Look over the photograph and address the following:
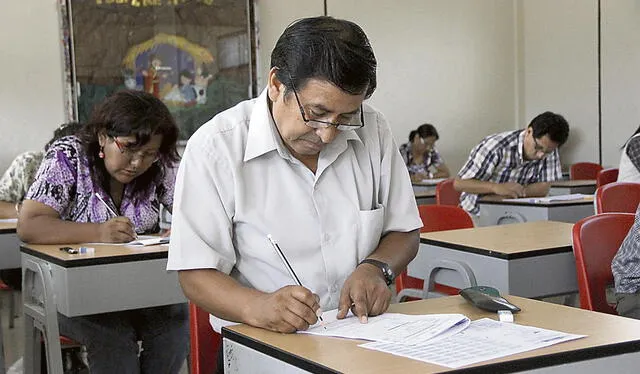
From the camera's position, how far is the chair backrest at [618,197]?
3.96 meters

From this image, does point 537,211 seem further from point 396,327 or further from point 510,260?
point 396,327

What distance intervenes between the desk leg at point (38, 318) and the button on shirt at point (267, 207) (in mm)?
1120

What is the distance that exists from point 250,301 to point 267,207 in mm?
220

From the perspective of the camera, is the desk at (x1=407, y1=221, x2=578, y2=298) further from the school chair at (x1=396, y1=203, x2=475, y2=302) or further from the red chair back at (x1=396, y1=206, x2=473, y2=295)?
the red chair back at (x1=396, y1=206, x2=473, y2=295)

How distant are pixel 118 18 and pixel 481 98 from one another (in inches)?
151

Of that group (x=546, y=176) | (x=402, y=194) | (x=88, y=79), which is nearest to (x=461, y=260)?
(x=402, y=194)

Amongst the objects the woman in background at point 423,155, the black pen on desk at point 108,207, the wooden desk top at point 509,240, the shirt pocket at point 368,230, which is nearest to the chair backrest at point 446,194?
the wooden desk top at point 509,240

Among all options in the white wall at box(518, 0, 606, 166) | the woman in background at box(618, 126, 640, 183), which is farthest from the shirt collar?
the white wall at box(518, 0, 606, 166)

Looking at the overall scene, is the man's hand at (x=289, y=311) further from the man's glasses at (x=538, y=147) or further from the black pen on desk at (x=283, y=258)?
the man's glasses at (x=538, y=147)

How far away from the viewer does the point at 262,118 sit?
1.77 m

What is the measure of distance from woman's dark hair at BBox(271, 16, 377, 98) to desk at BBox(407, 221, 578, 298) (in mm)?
1261

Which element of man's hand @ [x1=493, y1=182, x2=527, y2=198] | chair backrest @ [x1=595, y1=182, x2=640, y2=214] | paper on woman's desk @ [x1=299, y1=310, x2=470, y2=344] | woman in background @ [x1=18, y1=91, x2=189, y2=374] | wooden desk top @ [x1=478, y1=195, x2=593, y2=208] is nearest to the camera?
paper on woman's desk @ [x1=299, y1=310, x2=470, y2=344]

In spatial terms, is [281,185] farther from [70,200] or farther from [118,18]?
[118,18]

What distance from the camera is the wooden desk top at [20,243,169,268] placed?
106 inches
